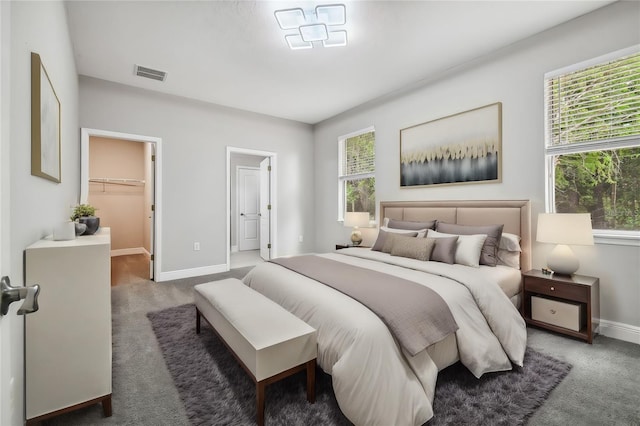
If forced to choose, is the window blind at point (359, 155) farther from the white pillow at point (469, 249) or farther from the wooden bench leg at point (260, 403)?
the wooden bench leg at point (260, 403)

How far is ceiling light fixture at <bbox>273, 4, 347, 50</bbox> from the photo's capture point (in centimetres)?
242

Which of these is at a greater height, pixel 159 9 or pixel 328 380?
pixel 159 9

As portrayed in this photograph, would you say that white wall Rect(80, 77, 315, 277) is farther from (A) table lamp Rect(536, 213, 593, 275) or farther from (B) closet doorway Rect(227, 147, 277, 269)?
(A) table lamp Rect(536, 213, 593, 275)

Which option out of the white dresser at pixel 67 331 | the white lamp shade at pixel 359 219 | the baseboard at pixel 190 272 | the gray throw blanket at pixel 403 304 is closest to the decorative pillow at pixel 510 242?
the gray throw blanket at pixel 403 304

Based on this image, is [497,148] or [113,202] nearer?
[497,148]

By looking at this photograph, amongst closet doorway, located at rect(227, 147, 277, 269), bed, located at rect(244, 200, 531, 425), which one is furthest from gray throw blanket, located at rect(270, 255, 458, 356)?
closet doorway, located at rect(227, 147, 277, 269)

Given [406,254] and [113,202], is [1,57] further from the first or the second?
[113,202]

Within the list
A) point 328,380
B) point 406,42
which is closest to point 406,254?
point 328,380

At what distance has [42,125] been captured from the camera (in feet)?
5.40

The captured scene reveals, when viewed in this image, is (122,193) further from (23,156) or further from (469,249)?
(469,249)

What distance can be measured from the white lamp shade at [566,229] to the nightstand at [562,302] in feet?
1.08

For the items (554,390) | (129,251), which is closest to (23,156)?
(554,390)

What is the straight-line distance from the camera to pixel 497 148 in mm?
3146

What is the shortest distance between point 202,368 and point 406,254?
2.03m
